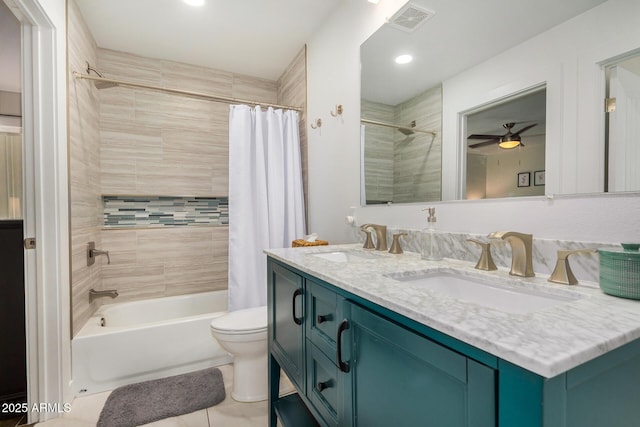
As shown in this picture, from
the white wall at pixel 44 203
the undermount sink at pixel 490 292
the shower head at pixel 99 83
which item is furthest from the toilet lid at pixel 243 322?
the shower head at pixel 99 83

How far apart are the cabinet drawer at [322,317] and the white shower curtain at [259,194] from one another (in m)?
1.33

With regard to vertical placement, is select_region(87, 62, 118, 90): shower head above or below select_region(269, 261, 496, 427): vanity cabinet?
above

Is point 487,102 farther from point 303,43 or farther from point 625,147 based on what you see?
point 303,43

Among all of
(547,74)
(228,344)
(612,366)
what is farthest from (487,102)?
(228,344)

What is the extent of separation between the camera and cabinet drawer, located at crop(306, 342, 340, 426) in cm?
86

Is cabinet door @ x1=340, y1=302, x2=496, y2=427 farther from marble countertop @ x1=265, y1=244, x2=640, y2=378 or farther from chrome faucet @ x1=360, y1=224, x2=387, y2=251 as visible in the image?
chrome faucet @ x1=360, y1=224, x2=387, y2=251

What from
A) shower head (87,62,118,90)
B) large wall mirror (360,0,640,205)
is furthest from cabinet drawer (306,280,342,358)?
shower head (87,62,118,90)

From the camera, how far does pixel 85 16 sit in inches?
79.7

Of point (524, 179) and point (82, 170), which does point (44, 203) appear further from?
point (524, 179)

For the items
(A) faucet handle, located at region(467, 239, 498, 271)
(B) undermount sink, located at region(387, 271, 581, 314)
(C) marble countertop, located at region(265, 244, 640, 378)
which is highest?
(A) faucet handle, located at region(467, 239, 498, 271)

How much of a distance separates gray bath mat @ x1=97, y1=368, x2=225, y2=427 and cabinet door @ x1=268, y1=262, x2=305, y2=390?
660mm

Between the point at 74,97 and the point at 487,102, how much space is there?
90.8 inches

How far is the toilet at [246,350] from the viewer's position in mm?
1636

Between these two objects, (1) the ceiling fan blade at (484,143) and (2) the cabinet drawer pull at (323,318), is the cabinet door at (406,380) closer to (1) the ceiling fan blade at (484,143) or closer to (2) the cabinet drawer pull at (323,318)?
(2) the cabinet drawer pull at (323,318)
